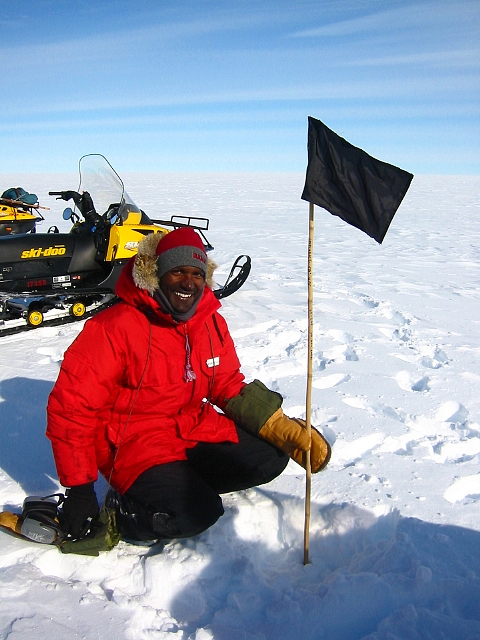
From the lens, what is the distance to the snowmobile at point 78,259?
516 cm

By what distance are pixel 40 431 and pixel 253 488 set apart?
1.31 meters

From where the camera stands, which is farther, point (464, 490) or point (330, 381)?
point (330, 381)

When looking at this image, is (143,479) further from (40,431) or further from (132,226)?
(132,226)

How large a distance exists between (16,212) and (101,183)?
3.62 meters

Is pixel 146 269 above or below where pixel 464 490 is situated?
above

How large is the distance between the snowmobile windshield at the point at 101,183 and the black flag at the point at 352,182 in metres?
3.92

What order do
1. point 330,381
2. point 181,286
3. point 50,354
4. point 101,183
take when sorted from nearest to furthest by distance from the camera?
point 181,286, point 330,381, point 50,354, point 101,183

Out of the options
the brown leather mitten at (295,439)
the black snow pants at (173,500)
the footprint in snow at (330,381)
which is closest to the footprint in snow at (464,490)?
the brown leather mitten at (295,439)

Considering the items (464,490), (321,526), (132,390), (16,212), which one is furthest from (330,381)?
(16,212)

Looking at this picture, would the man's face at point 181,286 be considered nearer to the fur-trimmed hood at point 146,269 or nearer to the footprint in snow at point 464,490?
the fur-trimmed hood at point 146,269

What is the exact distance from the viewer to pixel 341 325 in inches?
205

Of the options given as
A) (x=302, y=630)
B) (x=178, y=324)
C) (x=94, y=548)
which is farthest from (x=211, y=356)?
(x=302, y=630)

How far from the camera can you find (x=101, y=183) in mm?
5918

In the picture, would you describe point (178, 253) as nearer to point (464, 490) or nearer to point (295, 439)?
point (295, 439)
